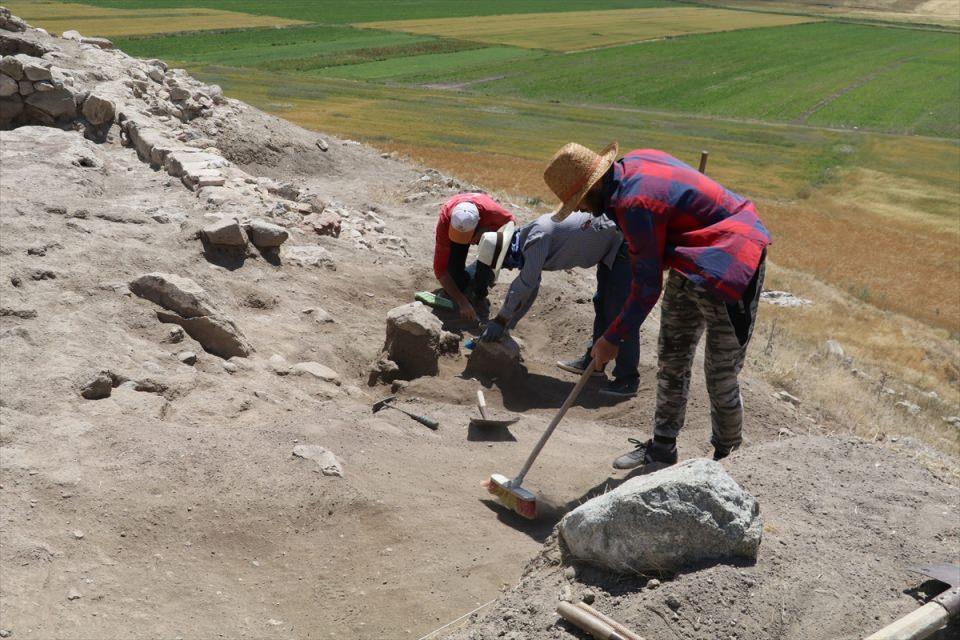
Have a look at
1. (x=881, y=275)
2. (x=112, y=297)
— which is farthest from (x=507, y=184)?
(x=112, y=297)

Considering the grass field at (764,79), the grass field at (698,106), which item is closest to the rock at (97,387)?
the grass field at (698,106)

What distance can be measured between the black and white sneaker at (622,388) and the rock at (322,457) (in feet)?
9.59

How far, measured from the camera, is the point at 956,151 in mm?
37844

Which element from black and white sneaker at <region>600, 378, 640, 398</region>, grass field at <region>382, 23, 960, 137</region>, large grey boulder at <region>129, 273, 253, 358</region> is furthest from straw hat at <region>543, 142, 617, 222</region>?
grass field at <region>382, 23, 960, 137</region>

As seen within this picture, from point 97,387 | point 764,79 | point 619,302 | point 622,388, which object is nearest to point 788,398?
point 622,388

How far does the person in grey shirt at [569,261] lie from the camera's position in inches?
292

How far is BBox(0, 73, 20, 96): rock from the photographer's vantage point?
1102 centimetres

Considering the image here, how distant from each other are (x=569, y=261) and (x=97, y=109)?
6919 mm

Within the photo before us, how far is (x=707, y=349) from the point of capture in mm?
Answer: 5410

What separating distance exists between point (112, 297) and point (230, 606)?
3.32 metres

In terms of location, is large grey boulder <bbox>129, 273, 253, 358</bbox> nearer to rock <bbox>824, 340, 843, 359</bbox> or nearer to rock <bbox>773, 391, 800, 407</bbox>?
rock <bbox>773, 391, 800, 407</bbox>

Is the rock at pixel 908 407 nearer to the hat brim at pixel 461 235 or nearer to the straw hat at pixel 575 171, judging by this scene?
the hat brim at pixel 461 235

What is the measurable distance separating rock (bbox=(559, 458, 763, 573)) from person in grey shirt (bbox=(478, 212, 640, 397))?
11.5 ft

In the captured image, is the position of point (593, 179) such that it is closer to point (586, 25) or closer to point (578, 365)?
point (578, 365)
